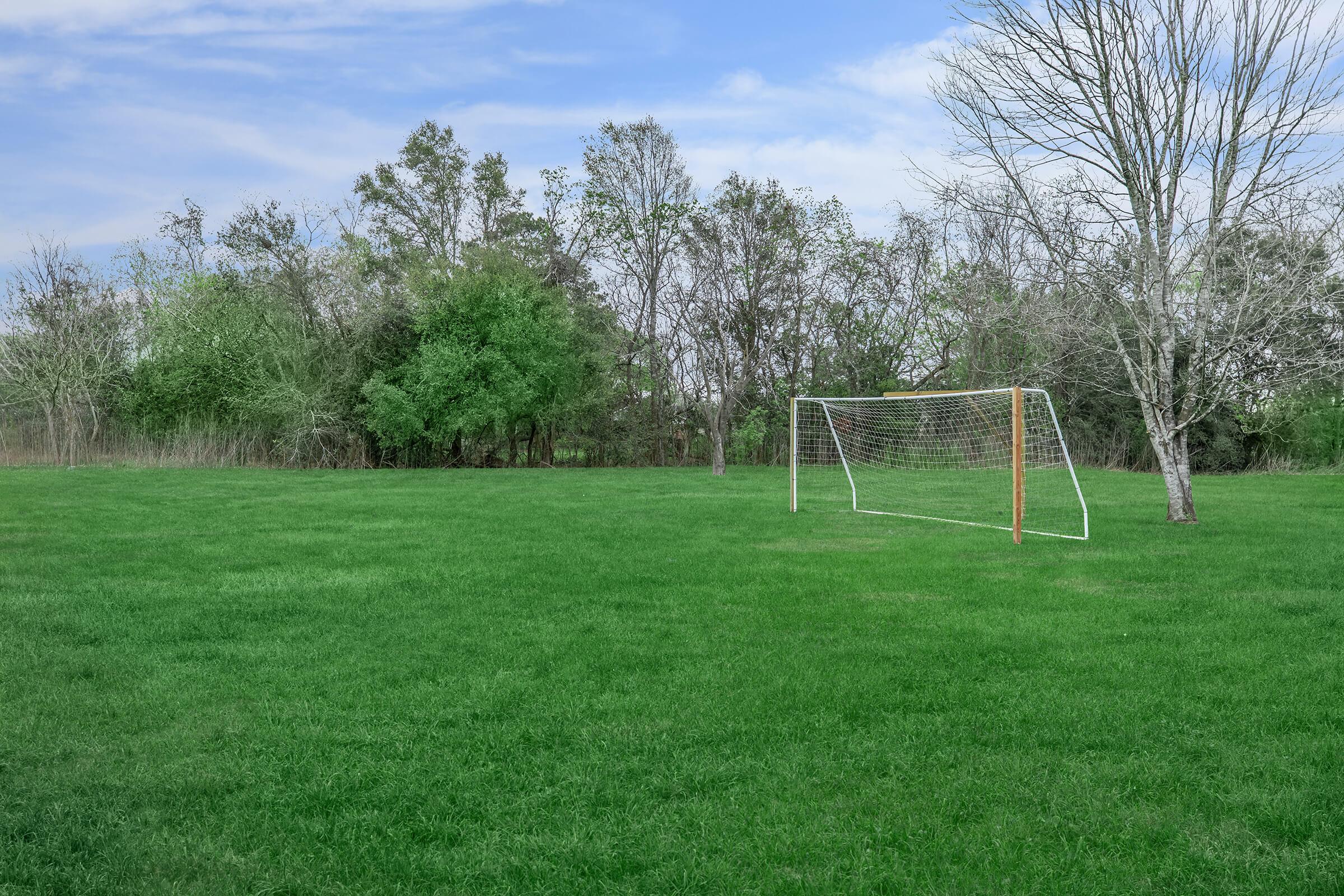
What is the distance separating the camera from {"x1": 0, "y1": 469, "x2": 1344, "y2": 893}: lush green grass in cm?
281

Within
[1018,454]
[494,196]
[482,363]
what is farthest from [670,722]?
[494,196]

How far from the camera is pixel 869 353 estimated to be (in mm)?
26188

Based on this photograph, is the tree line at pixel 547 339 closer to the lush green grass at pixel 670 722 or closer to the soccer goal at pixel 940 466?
the soccer goal at pixel 940 466

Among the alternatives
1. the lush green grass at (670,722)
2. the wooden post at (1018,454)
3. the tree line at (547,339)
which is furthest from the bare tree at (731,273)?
the lush green grass at (670,722)

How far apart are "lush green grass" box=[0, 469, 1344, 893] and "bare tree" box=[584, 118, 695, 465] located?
1808 cm

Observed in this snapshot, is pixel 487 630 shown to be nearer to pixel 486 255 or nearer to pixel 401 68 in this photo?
pixel 401 68

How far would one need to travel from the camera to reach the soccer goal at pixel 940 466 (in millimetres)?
13500

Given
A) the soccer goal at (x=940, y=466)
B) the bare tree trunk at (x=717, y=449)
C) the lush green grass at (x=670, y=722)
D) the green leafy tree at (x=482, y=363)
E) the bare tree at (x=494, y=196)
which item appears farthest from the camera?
the bare tree at (x=494, y=196)

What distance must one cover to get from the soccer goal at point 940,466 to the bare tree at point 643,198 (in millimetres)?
6858

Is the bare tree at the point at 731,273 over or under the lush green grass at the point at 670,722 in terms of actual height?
over

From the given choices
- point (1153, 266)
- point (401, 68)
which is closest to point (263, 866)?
point (1153, 266)

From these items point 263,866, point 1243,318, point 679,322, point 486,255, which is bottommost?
point 263,866

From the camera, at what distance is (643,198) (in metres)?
26.2

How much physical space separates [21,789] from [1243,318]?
12.4m
